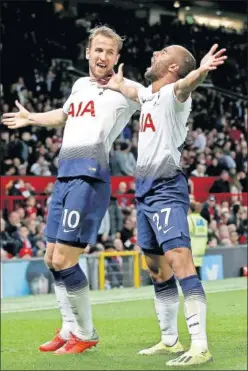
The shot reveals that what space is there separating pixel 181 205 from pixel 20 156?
15.2m

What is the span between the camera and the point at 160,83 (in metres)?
7.51

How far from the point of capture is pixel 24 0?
94.6 feet

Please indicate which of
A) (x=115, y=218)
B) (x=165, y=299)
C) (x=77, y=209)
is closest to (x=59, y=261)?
(x=77, y=209)

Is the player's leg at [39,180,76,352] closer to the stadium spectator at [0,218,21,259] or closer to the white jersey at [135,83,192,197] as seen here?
the white jersey at [135,83,192,197]

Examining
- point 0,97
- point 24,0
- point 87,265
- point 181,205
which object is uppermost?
point 24,0

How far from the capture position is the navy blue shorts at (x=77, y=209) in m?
7.65

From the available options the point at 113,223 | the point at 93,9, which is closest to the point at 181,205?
the point at 113,223

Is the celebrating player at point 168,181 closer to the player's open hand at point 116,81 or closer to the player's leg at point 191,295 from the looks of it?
the player's leg at point 191,295

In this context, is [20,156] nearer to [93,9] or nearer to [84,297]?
[93,9]

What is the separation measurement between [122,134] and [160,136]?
18.0 m

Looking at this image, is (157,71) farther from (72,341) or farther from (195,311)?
(72,341)

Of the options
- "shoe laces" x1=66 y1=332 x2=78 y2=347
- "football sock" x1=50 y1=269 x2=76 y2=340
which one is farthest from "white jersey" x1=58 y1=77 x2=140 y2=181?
"shoe laces" x1=66 y1=332 x2=78 y2=347

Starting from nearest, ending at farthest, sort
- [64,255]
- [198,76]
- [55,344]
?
[198,76]
[64,255]
[55,344]

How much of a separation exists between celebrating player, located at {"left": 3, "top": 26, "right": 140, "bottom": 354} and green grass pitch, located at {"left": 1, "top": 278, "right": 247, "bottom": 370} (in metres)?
0.40
